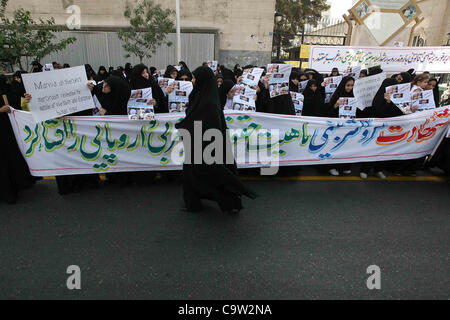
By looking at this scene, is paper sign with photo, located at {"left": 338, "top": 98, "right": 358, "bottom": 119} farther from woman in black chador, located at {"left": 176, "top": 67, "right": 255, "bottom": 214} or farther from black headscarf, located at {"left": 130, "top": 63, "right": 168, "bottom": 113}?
black headscarf, located at {"left": 130, "top": 63, "right": 168, "bottom": 113}

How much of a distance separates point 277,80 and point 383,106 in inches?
73.0

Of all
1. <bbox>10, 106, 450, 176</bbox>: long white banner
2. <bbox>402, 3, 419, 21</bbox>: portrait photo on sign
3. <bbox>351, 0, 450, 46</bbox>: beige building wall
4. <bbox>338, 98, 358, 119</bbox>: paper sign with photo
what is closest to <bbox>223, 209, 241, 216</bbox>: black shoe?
<bbox>10, 106, 450, 176</bbox>: long white banner

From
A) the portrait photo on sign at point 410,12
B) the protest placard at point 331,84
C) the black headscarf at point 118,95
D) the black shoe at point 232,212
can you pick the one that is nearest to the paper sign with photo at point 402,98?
the protest placard at point 331,84

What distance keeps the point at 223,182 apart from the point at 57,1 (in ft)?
57.6

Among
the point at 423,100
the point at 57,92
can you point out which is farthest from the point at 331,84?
the point at 57,92

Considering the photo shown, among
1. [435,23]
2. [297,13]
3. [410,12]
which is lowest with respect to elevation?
[410,12]

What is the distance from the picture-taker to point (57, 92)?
11.7ft

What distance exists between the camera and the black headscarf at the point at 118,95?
163 inches

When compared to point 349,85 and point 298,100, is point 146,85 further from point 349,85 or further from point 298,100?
point 349,85

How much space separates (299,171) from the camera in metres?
4.93

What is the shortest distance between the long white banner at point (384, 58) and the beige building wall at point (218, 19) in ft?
23.7

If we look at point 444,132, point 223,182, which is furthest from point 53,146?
point 444,132

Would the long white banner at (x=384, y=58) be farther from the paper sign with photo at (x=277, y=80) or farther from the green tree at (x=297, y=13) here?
the green tree at (x=297, y=13)

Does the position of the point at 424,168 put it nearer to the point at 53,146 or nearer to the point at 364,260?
the point at 364,260
